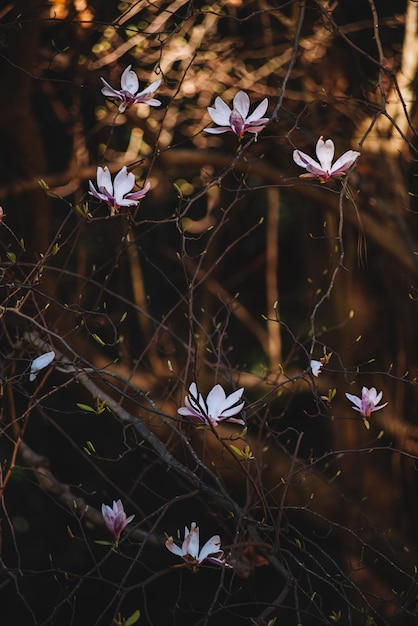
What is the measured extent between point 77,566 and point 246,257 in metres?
1.59

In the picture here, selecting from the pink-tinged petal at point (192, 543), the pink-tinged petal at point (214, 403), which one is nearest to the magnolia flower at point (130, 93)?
the pink-tinged petal at point (214, 403)

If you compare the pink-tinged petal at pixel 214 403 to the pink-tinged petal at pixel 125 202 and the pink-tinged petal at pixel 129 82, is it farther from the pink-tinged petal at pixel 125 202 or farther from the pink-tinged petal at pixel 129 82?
the pink-tinged petal at pixel 129 82

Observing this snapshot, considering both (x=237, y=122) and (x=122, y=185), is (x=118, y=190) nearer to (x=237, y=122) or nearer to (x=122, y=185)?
(x=122, y=185)

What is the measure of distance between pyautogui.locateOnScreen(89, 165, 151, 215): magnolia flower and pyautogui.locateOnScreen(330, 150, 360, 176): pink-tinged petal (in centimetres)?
25

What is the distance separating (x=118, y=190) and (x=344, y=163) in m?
0.31

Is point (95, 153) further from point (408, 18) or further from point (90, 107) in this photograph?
point (408, 18)

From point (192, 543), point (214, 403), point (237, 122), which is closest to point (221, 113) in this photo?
point (237, 122)

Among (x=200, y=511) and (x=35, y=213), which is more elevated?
(x=35, y=213)

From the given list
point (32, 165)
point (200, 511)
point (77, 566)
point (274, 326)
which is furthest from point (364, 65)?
point (77, 566)

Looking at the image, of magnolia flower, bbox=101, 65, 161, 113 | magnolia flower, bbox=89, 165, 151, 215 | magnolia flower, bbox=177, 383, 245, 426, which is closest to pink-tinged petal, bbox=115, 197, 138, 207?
magnolia flower, bbox=89, 165, 151, 215

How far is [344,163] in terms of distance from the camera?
103 centimetres

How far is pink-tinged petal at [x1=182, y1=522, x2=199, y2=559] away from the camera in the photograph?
97 centimetres

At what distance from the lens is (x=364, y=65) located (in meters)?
2.78

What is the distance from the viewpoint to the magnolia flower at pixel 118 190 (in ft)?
3.42
